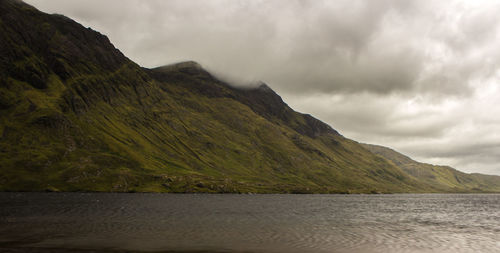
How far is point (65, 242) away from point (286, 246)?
28.8 meters

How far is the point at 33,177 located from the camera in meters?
198

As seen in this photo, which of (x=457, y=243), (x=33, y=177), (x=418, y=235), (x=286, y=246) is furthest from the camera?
(x=33, y=177)

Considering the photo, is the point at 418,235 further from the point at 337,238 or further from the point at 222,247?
the point at 222,247

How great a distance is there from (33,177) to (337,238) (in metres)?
205

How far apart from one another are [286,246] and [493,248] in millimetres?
30548

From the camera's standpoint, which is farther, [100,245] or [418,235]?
[418,235]

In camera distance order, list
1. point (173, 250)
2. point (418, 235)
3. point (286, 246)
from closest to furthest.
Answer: point (173, 250)
point (286, 246)
point (418, 235)

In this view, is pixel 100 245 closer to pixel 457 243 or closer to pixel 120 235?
pixel 120 235

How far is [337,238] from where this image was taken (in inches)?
2085

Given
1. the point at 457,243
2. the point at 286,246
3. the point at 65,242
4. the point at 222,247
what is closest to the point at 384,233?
the point at 457,243

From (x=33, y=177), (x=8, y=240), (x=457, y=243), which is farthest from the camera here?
(x=33, y=177)

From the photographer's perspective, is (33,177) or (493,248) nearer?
(493,248)

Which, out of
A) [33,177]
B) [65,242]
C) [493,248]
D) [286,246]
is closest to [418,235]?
[493,248]

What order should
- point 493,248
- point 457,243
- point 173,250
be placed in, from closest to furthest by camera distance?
point 173,250 < point 493,248 < point 457,243
